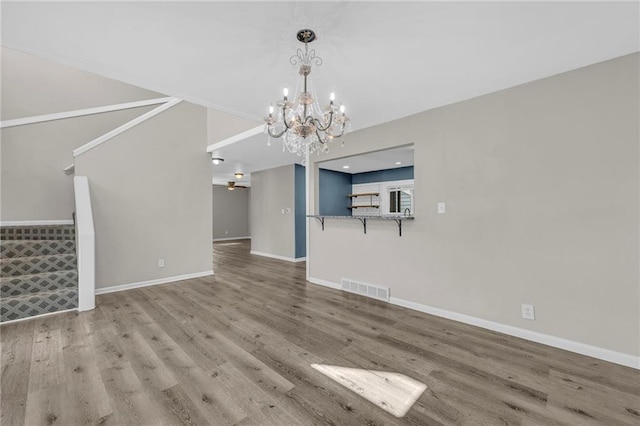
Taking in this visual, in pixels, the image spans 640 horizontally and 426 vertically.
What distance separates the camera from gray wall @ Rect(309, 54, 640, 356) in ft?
7.31

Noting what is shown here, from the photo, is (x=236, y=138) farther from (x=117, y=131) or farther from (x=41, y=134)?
(x=41, y=134)

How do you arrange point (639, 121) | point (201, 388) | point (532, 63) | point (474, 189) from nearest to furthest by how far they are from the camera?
point (201, 388), point (639, 121), point (532, 63), point (474, 189)

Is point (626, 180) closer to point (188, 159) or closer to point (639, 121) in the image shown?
point (639, 121)

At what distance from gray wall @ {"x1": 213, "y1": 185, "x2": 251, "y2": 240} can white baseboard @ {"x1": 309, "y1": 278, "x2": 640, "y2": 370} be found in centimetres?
966

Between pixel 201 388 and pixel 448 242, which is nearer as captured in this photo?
pixel 201 388

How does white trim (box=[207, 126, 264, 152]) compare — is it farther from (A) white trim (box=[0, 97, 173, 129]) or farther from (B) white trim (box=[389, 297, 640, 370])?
(B) white trim (box=[389, 297, 640, 370])

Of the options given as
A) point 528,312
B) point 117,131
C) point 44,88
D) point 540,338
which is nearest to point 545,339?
point 540,338

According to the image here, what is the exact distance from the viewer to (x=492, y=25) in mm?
1889

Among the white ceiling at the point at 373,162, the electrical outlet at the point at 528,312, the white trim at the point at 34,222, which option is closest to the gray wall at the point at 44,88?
the white trim at the point at 34,222

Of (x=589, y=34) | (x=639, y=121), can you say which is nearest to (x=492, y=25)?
(x=589, y=34)

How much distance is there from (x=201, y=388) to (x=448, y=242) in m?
2.88

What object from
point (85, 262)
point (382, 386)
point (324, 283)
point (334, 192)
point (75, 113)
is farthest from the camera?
point (334, 192)

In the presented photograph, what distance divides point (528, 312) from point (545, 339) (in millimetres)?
258

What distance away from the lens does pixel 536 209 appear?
2.60m
